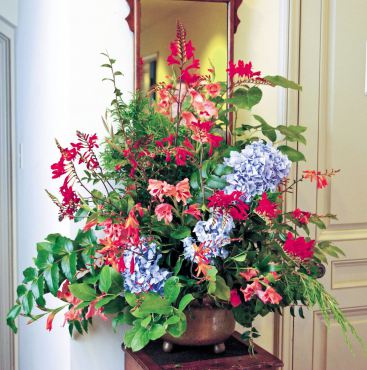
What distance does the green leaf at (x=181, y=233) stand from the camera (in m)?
1.34

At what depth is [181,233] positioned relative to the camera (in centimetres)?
134

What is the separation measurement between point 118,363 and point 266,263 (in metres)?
0.71

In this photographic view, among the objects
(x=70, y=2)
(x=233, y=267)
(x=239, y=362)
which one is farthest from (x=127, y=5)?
(x=239, y=362)

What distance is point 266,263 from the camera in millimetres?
1358

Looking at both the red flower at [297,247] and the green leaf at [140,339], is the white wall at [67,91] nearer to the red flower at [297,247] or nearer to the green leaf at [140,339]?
the green leaf at [140,339]

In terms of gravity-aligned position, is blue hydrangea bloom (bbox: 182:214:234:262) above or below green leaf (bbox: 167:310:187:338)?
above

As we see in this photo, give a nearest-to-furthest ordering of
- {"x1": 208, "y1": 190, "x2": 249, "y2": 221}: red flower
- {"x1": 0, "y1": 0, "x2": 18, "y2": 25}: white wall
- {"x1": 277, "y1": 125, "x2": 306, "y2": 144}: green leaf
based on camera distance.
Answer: {"x1": 208, "y1": 190, "x2": 249, "y2": 221}: red flower < {"x1": 277, "y1": 125, "x2": 306, "y2": 144}: green leaf < {"x1": 0, "y1": 0, "x2": 18, "y2": 25}: white wall

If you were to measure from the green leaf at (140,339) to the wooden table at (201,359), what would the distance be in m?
0.20

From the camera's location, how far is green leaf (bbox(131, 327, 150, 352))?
4.07 ft

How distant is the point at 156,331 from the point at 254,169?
0.44m

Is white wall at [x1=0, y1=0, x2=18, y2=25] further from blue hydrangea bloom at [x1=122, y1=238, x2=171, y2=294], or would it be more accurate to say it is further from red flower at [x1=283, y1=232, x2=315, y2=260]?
red flower at [x1=283, y1=232, x2=315, y2=260]

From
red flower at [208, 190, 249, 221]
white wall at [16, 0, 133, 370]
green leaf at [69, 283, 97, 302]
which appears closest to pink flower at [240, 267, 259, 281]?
red flower at [208, 190, 249, 221]

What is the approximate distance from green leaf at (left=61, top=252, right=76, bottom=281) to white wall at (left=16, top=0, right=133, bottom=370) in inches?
9.8

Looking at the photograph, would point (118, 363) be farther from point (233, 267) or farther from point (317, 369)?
point (317, 369)
